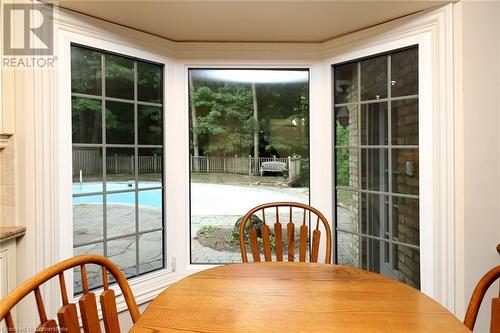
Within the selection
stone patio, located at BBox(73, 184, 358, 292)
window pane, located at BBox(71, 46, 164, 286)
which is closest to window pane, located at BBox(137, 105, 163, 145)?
window pane, located at BBox(71, 46, 164, 286)

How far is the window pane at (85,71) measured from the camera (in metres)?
1.64

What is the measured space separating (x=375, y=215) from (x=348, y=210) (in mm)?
179

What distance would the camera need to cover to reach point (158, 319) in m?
0.84

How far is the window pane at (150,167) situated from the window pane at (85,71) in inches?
17.9

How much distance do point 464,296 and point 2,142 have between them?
242 centimetres

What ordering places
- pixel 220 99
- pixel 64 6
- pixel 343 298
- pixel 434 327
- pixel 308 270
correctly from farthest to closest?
pixel 220 99 < pixel 64 6 < pixel 308 270 < pixel 343 298 < pixel 434 327

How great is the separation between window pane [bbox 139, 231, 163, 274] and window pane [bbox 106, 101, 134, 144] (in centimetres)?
64

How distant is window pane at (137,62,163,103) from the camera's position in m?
1.91

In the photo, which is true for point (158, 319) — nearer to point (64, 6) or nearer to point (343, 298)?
point (343, 298)

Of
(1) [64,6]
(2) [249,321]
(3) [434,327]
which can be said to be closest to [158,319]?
(2) [249,321]

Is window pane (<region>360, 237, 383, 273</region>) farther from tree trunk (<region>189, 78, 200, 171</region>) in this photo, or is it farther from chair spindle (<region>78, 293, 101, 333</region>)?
chair spindle (<region>78, 293, 101, 333</region>)

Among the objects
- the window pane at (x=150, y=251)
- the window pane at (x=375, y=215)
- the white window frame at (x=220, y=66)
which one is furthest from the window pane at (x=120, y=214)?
the window pane at (x=375, y=215)

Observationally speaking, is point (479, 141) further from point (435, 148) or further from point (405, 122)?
point (405, 122)

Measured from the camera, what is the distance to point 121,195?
1.84m
